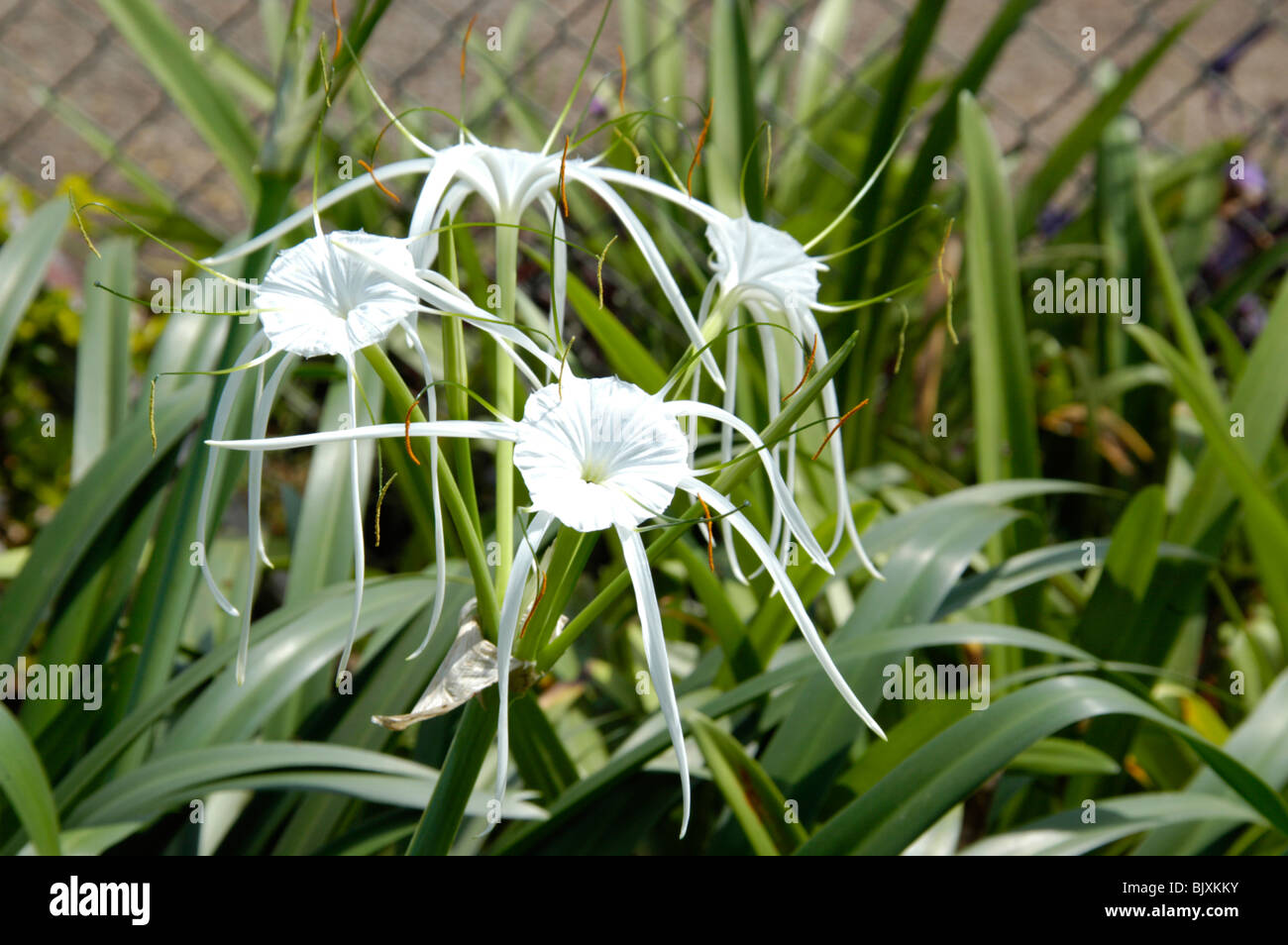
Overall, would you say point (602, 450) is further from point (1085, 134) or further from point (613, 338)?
point (1085, 134)

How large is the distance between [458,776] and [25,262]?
3.68 ft

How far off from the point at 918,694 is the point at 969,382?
3.41ft

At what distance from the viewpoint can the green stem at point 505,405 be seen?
0.50 metres

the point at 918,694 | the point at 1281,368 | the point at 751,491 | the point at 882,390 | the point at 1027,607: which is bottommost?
the point at 918,694

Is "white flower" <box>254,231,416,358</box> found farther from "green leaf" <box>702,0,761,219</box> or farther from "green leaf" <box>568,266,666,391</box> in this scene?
"green leaf" <box>702,0,761,219</box>

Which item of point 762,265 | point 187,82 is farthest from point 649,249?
point 187,82

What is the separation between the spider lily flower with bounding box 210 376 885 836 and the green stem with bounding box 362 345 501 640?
0.14 feet

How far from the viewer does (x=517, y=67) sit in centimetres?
282

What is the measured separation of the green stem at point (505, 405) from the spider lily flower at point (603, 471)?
0.06 meters

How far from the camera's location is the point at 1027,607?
1.34m

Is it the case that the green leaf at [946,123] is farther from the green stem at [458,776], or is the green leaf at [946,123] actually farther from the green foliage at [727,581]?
the green stem at [458,776]

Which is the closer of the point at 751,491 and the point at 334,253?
the point at 334,253
